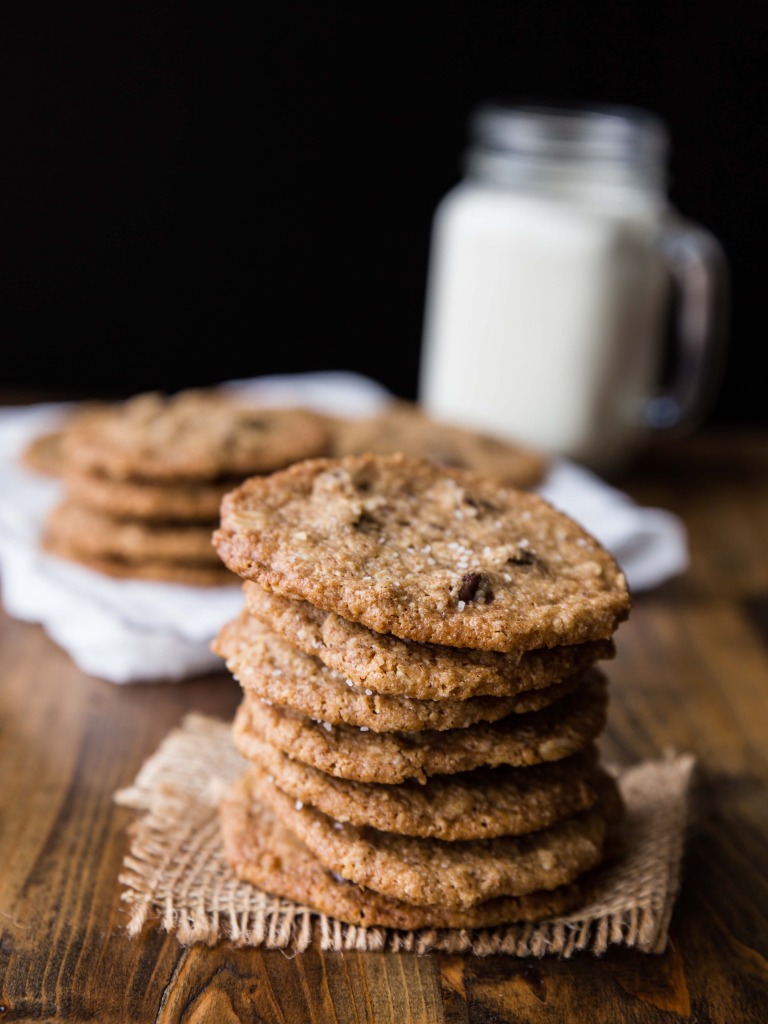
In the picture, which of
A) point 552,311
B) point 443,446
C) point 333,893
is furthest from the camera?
point 552,311

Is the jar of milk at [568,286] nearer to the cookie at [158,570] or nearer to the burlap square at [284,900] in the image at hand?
the cookie at [158,570]

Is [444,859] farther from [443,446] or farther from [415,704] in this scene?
[443,446]

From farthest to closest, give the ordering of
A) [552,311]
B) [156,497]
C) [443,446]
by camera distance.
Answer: [552,311] → [443,446] → [156,497]

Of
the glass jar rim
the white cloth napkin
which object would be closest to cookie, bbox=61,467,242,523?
the white cloth napkin

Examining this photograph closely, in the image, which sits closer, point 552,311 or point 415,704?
point 415,704

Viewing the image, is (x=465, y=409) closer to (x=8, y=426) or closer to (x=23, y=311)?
(x=8, y=426)

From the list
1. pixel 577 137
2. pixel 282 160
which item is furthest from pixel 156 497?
pixel 282 160
